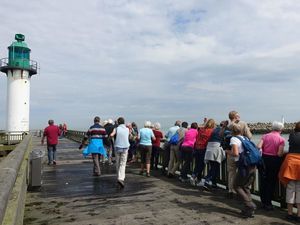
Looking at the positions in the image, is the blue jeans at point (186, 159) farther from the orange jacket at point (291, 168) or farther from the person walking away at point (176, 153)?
the orange jacket at point (291, 168)

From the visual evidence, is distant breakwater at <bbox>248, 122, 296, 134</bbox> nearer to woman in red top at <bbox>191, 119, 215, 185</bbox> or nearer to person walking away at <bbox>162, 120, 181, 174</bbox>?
person walking away at <bbox>162, 120, 181, 174</bbox>

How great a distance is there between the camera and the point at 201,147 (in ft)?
32.5

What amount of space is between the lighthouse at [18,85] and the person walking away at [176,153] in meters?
29.8

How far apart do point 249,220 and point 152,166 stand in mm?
7621

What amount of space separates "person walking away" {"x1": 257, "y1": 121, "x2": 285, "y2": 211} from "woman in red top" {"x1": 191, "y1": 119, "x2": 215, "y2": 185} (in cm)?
225

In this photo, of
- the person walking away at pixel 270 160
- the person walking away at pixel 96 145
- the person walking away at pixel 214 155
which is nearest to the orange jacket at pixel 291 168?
the person walking away at pixel 270 160

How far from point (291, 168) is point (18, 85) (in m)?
36.6

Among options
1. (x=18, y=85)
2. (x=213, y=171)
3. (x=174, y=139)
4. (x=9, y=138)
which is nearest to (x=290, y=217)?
(x=213, y=171)

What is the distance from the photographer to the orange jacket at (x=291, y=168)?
6648 mm

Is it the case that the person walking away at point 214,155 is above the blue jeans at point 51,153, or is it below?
above

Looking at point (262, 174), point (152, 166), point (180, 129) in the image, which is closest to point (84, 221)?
point (262, 174)

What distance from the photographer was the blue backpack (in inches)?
270

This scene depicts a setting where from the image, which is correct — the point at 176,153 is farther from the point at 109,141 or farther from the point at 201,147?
the point at 109,141

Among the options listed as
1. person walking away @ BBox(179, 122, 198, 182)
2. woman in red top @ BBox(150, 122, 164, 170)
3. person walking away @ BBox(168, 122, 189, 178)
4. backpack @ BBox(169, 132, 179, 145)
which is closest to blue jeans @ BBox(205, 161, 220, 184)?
person walking away @ BBox(179, 122, 198, 182)
